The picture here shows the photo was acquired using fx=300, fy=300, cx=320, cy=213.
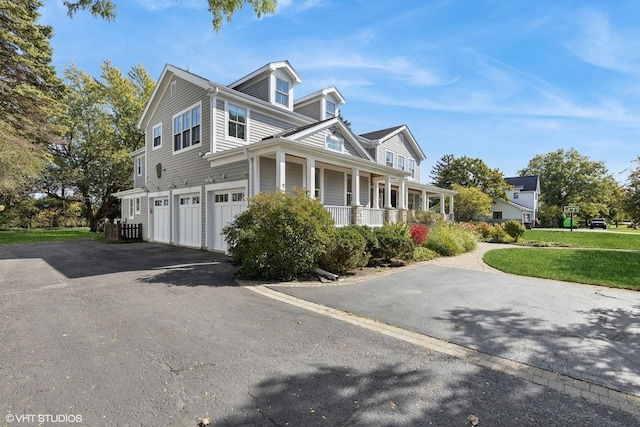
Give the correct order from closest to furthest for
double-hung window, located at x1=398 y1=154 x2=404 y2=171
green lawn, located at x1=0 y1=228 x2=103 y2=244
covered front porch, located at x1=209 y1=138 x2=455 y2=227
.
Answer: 1. covered front porch, located at x1=209 y1=138 x2=455 y2=227
2. green lawn, located at x1=0 y1=228 x2=103 y2=244
3. double-hung window, located at x1=398 y1=154 x2=404 y2=171

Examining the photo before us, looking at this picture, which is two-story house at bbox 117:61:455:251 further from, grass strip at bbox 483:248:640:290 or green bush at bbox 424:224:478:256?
grass strip at bbox 483:248:640:290

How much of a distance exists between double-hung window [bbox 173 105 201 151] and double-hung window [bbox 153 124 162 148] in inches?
80.2

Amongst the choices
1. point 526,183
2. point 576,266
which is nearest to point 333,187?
point 576,266

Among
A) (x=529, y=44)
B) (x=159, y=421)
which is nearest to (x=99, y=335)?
(x=159, y=421)

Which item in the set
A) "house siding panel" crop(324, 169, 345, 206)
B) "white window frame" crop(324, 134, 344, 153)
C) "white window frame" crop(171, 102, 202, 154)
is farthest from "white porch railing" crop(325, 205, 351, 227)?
"white window frame" crop(171, 102, 202, 154)

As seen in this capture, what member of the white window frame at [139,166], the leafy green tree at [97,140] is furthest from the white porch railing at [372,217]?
the leafy green tree at [97,140]

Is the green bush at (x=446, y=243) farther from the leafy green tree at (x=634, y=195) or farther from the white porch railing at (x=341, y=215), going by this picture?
the leafy green tree at (x=634, y=195)

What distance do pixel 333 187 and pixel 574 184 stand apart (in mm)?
54250

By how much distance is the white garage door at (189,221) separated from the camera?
1424cm

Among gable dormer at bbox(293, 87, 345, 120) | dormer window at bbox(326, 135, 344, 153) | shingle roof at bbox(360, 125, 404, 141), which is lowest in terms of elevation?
dormer window at bbox(326, 135, 344, 153)

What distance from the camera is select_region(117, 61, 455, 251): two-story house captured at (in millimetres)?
11938

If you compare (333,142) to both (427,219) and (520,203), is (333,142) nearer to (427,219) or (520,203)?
(427,219)

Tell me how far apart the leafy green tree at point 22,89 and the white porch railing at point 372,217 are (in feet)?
57.6

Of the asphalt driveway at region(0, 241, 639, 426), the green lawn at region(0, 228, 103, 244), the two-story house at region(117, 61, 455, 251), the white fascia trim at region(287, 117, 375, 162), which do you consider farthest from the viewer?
the green lawn at region(0, 228, 103, 244)
